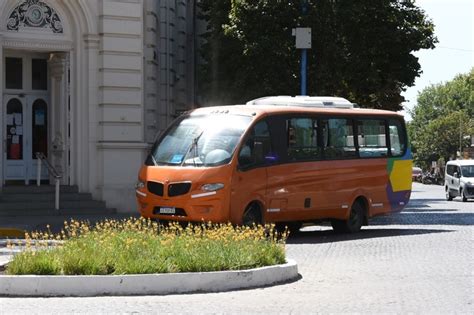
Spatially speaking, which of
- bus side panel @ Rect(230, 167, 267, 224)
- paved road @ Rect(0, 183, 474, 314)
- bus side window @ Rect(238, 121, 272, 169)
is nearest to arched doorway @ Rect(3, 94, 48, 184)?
bus side window @ Rect(238, 121, 272, 169)

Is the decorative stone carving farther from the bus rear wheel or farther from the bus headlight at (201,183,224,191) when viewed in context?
the bus headlight at (201,183,224,191)

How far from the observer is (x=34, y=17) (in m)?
25.9

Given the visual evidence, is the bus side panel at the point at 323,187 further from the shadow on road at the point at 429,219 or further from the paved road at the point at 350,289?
the shadow on road at the point at 429,219

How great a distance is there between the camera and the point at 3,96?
26188mm

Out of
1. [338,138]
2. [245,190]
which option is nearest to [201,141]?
[245,190]

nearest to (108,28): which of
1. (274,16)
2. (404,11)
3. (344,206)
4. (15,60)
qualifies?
(15,60)

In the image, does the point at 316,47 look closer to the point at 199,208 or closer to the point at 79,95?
the point at 79,95

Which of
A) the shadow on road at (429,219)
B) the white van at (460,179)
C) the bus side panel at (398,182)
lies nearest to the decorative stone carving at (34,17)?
the bus side panel at (398,182)

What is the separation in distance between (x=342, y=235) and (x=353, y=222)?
74 cm

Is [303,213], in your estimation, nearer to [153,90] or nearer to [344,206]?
[344,206]

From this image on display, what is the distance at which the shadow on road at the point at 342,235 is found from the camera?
20.1 metres

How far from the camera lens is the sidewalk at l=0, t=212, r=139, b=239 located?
1990 centimetres

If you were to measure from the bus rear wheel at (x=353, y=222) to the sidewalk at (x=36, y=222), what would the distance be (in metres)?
5.85

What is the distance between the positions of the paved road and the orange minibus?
1.38 m
